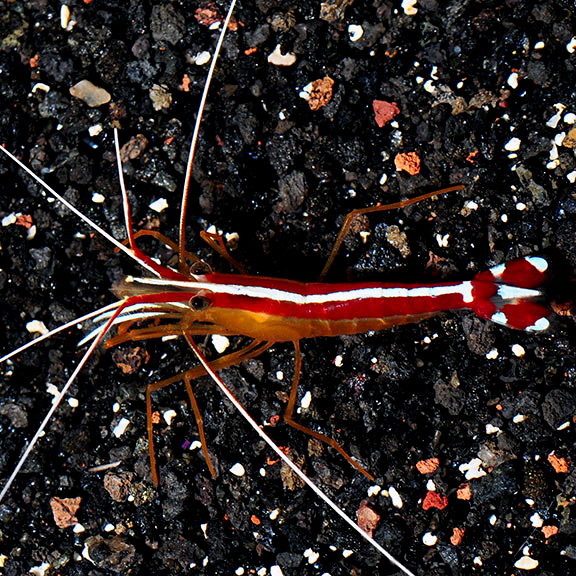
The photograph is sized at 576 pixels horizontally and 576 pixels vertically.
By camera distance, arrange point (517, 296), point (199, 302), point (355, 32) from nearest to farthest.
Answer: point (199, 302), point (517, 296), point (355, 32)

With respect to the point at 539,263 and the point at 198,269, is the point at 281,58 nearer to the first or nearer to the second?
the point at 198,269

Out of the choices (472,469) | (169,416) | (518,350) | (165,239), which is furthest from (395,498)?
(165,239)

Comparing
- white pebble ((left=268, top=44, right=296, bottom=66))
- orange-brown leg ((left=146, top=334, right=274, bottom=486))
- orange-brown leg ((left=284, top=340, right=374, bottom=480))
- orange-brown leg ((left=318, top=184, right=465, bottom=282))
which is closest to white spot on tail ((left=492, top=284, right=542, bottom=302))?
orange-brown leg ((left=318, top=184, right=465, bottom=282))

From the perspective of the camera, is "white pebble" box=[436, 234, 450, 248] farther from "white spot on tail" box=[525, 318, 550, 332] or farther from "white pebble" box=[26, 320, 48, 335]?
"white pebble" box=[26, 320, 48, 335]

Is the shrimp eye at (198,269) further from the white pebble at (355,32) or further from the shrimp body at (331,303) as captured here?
the white pebble at (355,32)

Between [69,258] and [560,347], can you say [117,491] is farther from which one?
[560,347]

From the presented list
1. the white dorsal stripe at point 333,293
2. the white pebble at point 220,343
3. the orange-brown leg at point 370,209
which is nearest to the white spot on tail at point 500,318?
the white dorsal stripe at point 333,293

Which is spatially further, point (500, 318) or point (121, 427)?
point (121, 427)
